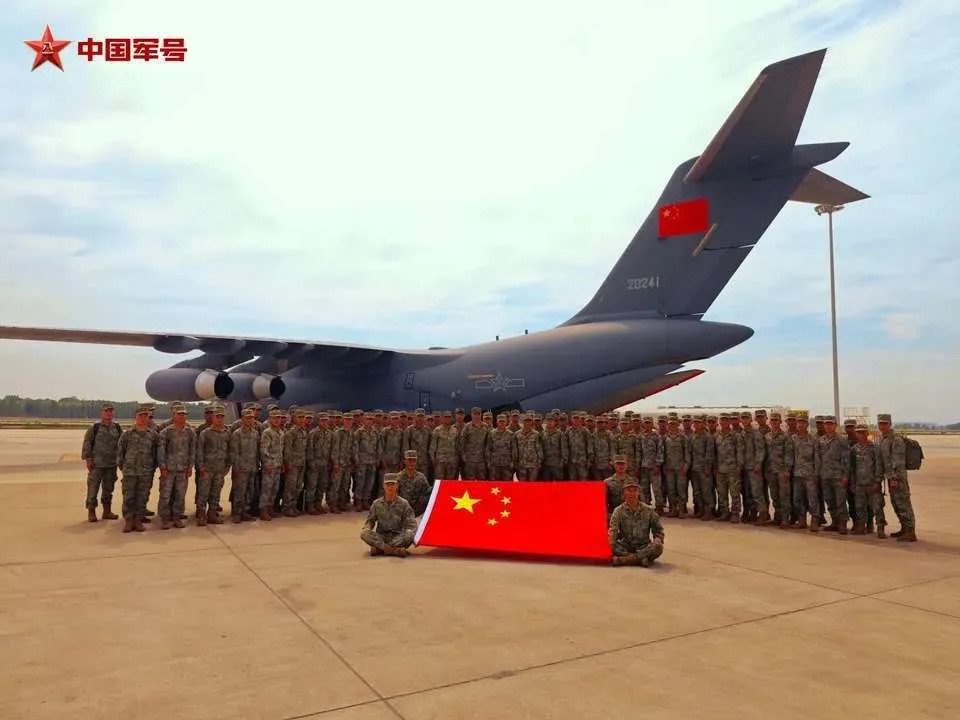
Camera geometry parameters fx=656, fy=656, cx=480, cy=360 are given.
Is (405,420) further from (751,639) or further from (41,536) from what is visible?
(751,639)

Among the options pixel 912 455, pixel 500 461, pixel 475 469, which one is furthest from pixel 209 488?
pixel 912 455

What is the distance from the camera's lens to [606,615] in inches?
197

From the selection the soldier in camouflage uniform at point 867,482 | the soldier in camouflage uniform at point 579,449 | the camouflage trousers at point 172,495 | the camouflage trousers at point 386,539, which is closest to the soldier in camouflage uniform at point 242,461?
the camouflage trousers at point 172,495

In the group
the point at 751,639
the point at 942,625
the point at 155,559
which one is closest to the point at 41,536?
the point at 155,559

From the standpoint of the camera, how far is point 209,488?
9461mm

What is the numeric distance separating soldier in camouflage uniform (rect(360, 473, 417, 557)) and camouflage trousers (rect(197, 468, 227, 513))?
10.6 ft

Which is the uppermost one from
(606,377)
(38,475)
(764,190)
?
(764,190)

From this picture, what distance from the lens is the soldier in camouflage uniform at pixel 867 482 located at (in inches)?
348

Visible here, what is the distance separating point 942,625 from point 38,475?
17.2m

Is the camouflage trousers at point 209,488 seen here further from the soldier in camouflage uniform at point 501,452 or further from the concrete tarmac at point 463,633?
the soldier in camouflage uniform at point 501,452

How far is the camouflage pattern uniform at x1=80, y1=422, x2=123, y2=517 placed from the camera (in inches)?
356

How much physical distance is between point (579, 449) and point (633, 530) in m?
4.09

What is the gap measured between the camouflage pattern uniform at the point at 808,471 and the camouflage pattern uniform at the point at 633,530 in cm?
359

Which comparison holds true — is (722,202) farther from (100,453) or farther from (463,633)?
(100,453)
